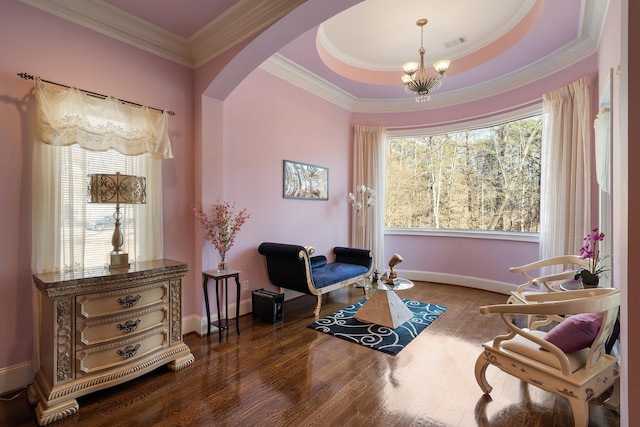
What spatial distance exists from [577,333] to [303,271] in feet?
8.10

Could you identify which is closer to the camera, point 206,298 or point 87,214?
point 87,214

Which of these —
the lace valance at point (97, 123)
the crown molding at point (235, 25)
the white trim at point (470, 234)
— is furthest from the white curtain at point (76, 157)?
the white trim at point (470, 234)

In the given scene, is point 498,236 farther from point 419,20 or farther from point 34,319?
point 34,319

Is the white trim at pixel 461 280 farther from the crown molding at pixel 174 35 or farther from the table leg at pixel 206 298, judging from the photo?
the crown molding at pixel 174 35

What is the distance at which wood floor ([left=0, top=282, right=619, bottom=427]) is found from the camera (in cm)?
187

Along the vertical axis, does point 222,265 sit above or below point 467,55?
below

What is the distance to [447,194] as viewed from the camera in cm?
534

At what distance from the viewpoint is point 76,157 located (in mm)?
2396

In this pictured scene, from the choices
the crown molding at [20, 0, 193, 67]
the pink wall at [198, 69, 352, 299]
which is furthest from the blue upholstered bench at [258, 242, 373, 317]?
the crown molding at [20, 0, 193, 67]

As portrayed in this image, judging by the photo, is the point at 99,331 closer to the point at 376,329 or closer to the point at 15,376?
the point at 15,376

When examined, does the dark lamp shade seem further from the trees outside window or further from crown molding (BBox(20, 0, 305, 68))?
the trees outside window

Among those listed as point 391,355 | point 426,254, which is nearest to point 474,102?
point 426,254

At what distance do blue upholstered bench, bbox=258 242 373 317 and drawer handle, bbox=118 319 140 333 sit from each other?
166cm

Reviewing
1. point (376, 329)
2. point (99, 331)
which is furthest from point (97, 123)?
point (376, 329)
